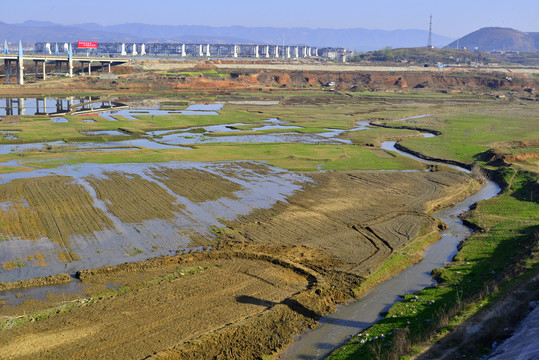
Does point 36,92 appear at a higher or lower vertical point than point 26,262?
higher

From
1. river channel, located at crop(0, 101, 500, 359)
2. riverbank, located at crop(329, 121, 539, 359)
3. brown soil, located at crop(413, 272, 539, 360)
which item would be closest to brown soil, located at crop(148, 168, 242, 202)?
river channel, located at crop(0, 101, 500, 359)

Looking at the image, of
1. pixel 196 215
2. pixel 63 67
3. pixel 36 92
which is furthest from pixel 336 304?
pixel 63 67

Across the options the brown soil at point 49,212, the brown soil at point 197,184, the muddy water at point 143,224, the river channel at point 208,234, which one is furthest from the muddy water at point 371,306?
the brown soil at point 197,184

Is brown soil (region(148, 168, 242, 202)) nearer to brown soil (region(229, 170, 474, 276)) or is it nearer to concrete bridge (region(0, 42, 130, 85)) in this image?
brown soil (region(229, 170, 474, 276))

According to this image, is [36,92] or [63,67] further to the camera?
[63,67]

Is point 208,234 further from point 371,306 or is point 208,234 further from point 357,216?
point 371,306

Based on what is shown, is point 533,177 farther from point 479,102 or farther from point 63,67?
Result: point 63,67

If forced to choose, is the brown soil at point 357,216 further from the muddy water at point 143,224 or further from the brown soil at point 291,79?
the brown soil at point 291,79
